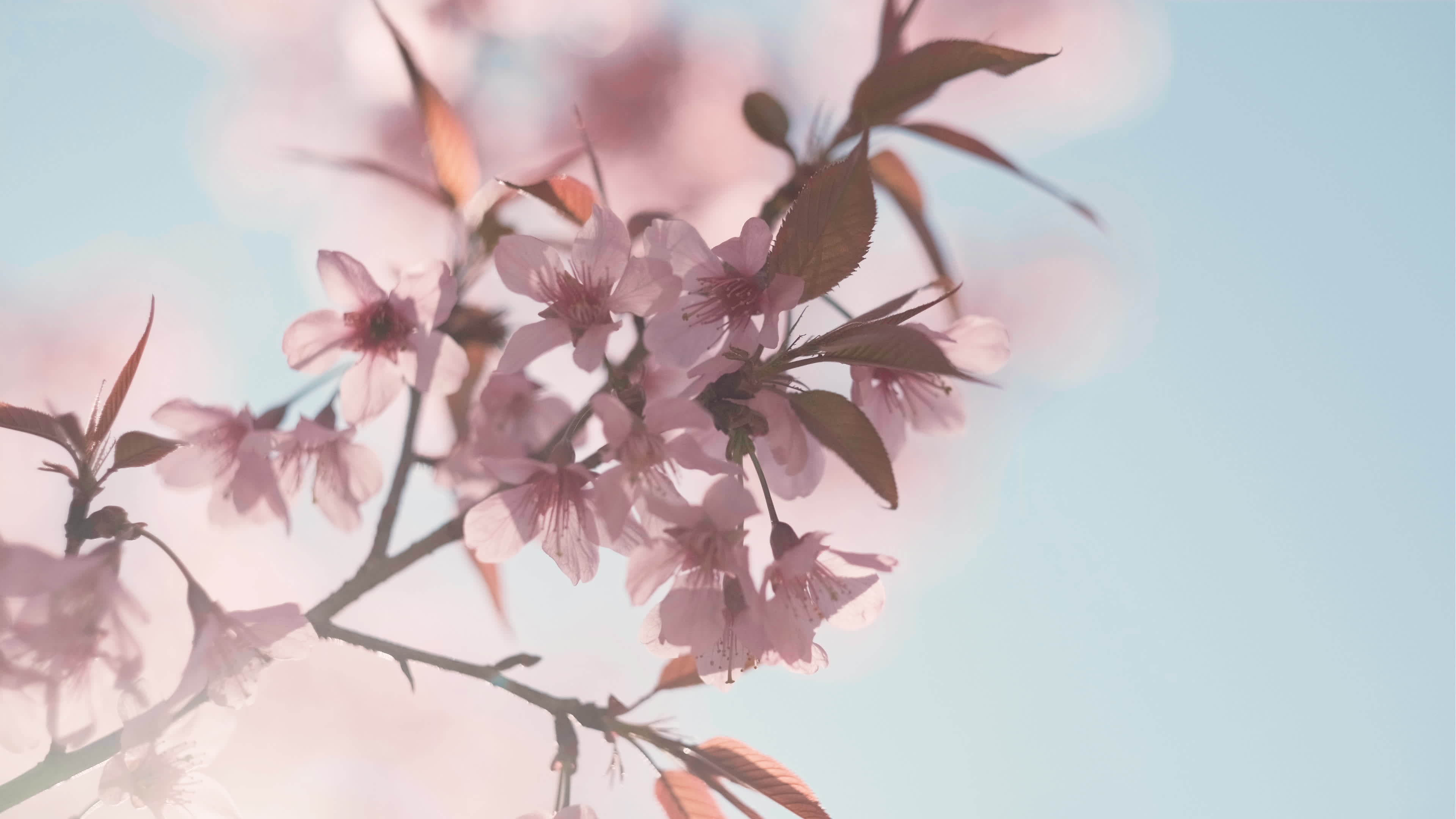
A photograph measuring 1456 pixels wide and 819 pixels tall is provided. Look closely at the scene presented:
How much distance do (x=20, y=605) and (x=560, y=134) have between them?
1.39m

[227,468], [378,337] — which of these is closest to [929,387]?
[378,337]

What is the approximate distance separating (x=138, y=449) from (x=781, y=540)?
42cm

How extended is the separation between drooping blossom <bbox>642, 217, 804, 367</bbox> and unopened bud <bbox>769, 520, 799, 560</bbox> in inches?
5.0

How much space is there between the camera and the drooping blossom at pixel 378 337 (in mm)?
580

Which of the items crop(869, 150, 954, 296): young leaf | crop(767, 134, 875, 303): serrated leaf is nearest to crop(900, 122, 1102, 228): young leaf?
crop(869, 150, 954, 296): young leaf

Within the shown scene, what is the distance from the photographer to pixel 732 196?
149cm

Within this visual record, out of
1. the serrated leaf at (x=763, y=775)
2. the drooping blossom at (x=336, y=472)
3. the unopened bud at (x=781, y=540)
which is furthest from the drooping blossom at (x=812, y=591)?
the drooping blossom at (x=336, y=472)

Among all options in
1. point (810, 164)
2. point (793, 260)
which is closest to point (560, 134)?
point (810, 164)

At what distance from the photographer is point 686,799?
66 cm

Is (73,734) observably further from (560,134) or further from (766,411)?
(560,134)

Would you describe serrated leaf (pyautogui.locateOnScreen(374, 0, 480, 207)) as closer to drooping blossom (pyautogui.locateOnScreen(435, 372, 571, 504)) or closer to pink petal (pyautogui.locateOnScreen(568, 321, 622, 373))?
drooping blossom (pyautogui.locateOnScreen(435, 372, 571, 504))

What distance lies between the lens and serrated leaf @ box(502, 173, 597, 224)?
59 cm

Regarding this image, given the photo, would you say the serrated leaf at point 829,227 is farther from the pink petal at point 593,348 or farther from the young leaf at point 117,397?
the young leaf at point 117,397

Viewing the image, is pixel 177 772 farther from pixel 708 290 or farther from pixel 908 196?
pixel 908 196
